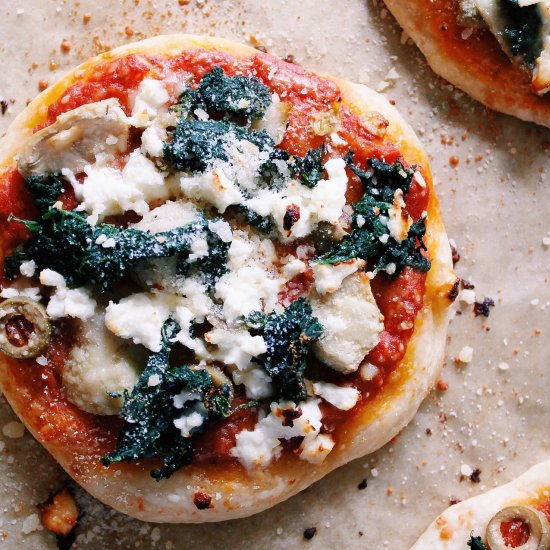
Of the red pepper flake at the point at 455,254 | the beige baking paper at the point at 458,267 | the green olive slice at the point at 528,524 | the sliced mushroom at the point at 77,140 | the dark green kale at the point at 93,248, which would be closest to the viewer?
the dark green kale at the point at 93,248

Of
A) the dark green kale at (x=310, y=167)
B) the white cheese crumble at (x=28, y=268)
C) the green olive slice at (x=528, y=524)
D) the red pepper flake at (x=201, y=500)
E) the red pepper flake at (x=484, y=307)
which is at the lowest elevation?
the red pepper flake at (x=201, y=500)

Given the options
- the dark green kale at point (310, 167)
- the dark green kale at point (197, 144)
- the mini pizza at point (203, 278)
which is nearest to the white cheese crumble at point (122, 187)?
the mini pizza at point (203, 278)

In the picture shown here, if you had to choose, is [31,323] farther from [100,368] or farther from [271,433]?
[271,433]

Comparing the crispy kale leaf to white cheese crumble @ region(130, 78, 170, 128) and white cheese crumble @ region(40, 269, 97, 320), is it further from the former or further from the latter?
white cheese crumble @ region(130, 78, 170, 128)

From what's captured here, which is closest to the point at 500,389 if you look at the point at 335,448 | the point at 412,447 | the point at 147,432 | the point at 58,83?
the point at 412,447

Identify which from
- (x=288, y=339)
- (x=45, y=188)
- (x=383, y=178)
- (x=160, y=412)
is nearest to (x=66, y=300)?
(x=45, y=188)

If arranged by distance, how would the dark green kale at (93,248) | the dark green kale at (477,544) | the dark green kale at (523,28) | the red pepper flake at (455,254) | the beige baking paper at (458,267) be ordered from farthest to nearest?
the red pepper flake at (455,254)
the beige baking paper at (458,267)
the dark green kale at (523,28)
the dark green kale at (477,544)
the dark green kale at (93,248)

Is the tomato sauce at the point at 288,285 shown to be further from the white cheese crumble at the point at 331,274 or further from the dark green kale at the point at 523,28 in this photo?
the dark green kale at the point at 523,28
